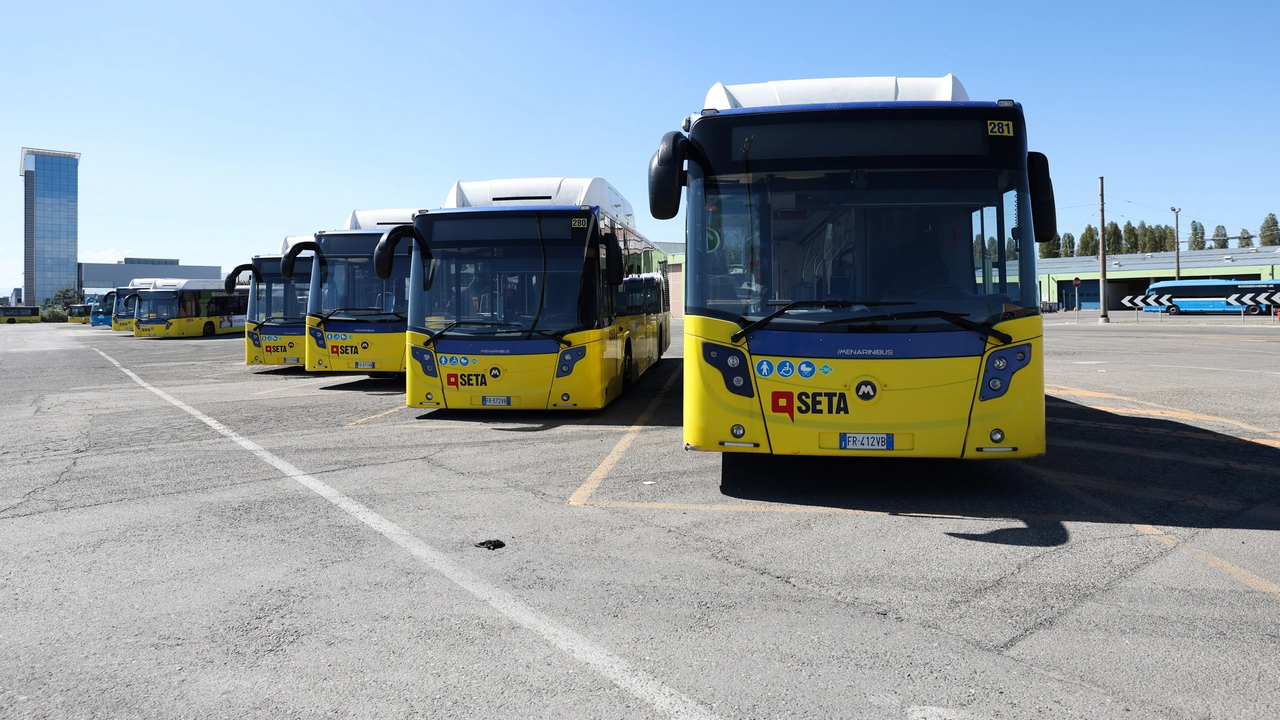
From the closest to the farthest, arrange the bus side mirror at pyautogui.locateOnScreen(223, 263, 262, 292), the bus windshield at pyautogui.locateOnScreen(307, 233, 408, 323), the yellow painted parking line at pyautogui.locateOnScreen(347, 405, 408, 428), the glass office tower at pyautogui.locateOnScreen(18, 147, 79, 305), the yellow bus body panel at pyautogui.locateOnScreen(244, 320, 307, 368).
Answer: the yellow painted parking line at pyautogui.locateOnScreen(347, 405, 408, 428)
the bus windshield at pyautogui.locateOnScreen(307, 233, 408, 323)
the yellow bus body panel at pyautogui.locateOnScreen(244, 320, 307, 368)
the bus side mirror at pyautogui.locateOnScreen(223, 263, 262, 292)
the glass office tower at pyautogui.locateOnScreen(18, 147, 79, 305)

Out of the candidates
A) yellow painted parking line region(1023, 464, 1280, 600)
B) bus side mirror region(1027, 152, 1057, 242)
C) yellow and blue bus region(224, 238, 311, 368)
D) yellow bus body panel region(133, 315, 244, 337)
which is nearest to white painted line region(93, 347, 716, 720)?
yellow painted parking line region(1023, 464, 1280, 600)

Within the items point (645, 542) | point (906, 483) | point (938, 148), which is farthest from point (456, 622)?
point (938, 148)

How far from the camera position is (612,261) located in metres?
11.5

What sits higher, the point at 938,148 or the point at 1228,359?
the point at 938,148

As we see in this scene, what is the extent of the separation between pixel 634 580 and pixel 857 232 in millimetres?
3238

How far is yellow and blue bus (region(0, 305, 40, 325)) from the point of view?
85.1 metres

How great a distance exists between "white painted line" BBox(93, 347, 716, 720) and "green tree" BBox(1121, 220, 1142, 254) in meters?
125

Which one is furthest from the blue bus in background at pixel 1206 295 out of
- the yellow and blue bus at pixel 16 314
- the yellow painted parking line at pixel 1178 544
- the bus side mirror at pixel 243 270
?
the yellow and blue bus at pixel 16 314

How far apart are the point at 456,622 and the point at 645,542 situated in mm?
1645

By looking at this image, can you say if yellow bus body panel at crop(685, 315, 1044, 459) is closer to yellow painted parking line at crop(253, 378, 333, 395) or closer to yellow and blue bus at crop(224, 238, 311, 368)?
yellow painted parking line at crop(253, 378, 333, 395)

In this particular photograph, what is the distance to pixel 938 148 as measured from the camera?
6.60 metres

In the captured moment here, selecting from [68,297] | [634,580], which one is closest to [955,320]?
[634,580]

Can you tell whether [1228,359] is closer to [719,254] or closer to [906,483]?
[906,483]

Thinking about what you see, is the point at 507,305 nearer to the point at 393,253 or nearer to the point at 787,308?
the point at 393,253
